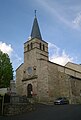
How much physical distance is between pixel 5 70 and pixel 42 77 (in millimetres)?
7389

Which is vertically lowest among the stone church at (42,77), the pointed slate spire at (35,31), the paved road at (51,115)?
the paved road at (51,115)

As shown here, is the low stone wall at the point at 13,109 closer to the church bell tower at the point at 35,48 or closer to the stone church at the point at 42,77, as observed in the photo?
the stone church at the point at 42,77

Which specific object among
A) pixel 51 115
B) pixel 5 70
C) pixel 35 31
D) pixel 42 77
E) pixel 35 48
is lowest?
pixel 51 115

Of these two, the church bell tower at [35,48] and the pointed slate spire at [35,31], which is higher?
the pointed slate spire at [35,31]

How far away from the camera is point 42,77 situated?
39156 mm

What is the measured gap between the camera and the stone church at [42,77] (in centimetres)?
3850

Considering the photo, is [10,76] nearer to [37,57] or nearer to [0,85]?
[0,85]

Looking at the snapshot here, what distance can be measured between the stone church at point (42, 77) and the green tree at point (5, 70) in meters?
4.39

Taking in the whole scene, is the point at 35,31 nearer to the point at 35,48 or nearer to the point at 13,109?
the point at 35,48

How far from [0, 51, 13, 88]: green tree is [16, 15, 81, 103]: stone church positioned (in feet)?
14.4

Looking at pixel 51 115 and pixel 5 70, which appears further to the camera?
pixel 5 70

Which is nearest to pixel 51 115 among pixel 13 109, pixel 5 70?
pixel 13 109

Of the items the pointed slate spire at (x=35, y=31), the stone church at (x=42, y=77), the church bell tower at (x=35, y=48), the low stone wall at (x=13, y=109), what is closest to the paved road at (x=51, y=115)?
the low stone wall at (x=13, y=109)

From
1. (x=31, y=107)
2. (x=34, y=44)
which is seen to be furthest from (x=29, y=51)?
(x=31, y=107)
